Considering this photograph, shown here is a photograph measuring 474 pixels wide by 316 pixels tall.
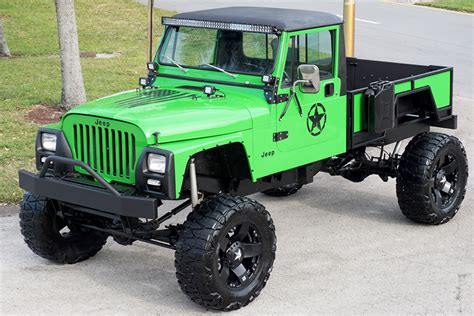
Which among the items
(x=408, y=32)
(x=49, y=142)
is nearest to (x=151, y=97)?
(x=49, y=142)

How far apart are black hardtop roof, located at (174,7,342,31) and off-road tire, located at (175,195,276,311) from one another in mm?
1590

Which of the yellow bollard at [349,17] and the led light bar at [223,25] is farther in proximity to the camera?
the yellow bollard at [349,17]

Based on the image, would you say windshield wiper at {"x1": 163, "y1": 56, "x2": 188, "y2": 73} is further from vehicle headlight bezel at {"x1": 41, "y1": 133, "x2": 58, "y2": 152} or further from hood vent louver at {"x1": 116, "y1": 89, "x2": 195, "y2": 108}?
vehicle headlight bezel at {"x1": 41, "y1": 133, "x2": 58, "y2": 152}

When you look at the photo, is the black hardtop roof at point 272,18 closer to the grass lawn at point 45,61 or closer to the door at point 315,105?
the door at point 315,105

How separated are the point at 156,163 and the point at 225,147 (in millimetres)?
795

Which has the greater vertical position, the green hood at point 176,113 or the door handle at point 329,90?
the door handle at point 329,90


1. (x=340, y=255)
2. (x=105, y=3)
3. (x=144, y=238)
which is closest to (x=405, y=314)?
(x=340, y=255)

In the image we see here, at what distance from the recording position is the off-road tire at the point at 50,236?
7.38m

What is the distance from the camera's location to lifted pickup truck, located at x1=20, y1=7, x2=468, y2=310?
6574mm

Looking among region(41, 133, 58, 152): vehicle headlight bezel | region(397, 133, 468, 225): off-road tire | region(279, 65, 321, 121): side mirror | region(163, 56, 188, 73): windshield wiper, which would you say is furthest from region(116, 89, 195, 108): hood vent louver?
region(397, 133, 468, 225): off-road tire

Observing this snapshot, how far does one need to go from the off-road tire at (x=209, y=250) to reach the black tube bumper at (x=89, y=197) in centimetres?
32

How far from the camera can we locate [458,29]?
2117 centimetres

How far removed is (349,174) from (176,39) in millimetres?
2201

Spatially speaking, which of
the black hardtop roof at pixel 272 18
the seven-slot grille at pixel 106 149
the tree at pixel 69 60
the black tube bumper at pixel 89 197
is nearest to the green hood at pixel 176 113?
the seven-slot grille at pixel 106 149
